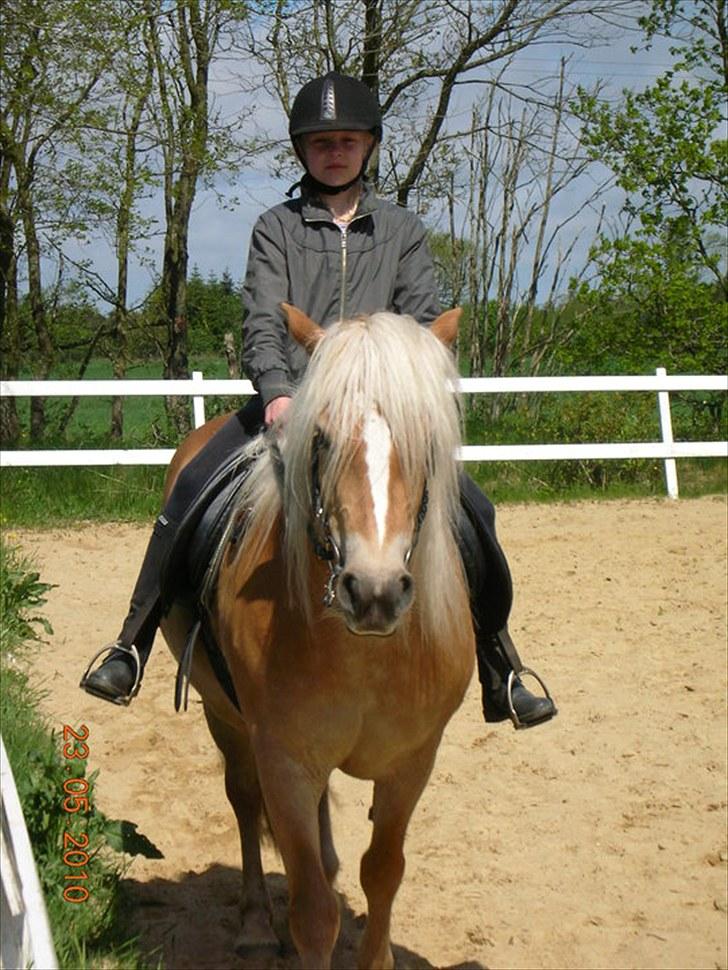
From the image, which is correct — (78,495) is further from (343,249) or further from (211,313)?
(211,313)

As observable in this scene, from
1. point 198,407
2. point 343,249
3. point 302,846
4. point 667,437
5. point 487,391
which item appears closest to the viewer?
point 302,846

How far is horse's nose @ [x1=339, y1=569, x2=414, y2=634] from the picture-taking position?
8.87 feet

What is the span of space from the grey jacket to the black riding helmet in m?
0.15

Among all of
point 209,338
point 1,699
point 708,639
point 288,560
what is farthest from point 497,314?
point 288,560

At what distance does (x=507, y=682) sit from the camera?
4270mm

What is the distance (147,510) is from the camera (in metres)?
11.9

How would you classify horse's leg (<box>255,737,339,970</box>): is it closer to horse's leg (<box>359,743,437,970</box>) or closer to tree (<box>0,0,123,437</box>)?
horse's leg (<box>359,743,437,970</box>)

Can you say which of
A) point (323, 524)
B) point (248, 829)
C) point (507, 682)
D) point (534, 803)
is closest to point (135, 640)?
point (248, 829)

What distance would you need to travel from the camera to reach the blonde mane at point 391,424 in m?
2.96

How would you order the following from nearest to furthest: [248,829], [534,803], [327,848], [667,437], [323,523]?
[323,523] < [327,848] < [248,829] < [534,803] < [667,437]

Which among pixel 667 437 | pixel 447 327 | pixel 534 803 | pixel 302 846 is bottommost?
pixel 534 803

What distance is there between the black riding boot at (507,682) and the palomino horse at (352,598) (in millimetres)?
530

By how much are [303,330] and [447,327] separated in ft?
1.36
